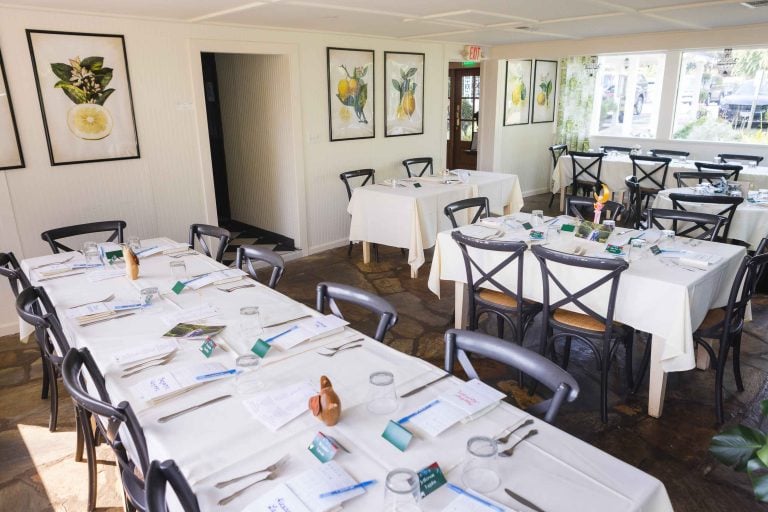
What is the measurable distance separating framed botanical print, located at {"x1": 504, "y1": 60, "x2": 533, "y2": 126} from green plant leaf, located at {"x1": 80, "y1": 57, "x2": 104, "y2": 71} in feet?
19.2

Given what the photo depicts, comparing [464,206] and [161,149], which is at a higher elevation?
[161,149]

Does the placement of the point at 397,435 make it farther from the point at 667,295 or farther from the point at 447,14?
the point at 447,14

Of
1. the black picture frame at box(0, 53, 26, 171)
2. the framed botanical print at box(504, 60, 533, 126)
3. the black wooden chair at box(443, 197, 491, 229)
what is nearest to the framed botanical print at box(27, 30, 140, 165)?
the black picture frame at box(0, 53, 26, 171)

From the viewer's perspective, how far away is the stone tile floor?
2432mm

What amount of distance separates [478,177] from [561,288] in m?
3.36

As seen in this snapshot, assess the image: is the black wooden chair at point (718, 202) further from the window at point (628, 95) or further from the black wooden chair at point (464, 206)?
the window at point (628, 95)

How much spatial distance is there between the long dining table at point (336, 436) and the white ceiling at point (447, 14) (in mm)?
2652

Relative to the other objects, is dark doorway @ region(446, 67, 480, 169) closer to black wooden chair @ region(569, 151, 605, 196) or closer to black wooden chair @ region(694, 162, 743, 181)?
black wooden chair @ region(569, 151, 605, 196)

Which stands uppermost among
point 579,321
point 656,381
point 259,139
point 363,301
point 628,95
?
point 628,95

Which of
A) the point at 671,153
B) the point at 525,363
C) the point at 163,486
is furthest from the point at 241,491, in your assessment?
the point at 671,153

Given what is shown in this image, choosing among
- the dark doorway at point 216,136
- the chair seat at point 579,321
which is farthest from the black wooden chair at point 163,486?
the dark doorway at point 216,136

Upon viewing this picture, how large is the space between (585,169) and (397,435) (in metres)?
7.05

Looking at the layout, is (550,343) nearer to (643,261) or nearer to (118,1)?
(643,261)

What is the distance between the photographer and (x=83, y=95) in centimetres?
421
